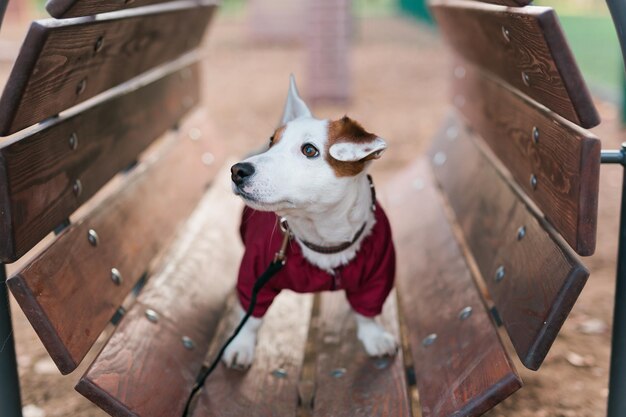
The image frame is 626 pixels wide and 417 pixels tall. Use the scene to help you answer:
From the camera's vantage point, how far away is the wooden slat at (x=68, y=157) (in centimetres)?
186

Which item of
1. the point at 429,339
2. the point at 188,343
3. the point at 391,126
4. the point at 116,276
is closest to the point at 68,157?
the point at 116,276

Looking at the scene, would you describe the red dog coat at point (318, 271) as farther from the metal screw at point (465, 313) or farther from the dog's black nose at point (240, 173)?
the dog's black nose at point (240, 173)

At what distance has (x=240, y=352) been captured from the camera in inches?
101

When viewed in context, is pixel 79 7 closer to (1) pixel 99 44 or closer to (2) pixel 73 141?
(1) pixel 99 44

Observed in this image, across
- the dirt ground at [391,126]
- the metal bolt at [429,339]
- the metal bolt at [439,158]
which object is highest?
the metal bolt at [429,339]

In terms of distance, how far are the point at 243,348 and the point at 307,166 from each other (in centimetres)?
73

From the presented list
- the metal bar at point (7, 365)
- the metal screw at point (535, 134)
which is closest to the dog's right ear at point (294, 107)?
the metal screw at point (535, 134)

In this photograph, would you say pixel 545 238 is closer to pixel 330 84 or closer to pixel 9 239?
pixel 9 239

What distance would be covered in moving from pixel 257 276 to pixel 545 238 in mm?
938

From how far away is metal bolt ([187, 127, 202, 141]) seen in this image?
389 cm

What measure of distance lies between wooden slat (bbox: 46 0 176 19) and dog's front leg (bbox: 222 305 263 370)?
3.61ft

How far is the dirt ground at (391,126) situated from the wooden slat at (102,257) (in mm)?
718

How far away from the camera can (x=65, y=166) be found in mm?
2217

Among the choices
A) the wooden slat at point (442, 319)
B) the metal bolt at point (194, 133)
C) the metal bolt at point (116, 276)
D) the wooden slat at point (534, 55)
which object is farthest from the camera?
the metal bolt at point (194, 133)
